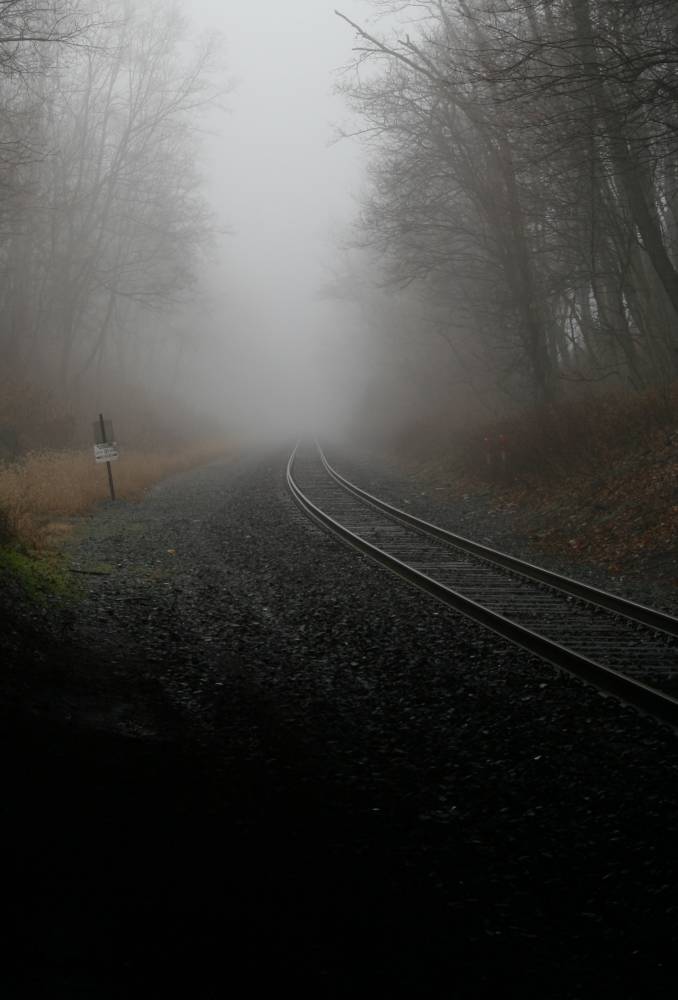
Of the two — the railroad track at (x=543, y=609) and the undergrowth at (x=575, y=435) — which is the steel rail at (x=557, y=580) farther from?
the undergrowth at (x=575, y=435)

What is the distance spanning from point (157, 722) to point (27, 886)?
1.88m

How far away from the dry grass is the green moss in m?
0.62

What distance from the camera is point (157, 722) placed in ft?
16.5

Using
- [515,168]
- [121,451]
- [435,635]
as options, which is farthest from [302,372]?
[435,635]

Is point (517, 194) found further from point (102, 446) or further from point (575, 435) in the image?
point (102, 446)

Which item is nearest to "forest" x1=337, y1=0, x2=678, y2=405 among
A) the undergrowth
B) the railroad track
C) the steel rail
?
the undergrowth

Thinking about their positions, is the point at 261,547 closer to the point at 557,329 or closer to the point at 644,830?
the point at 644,830

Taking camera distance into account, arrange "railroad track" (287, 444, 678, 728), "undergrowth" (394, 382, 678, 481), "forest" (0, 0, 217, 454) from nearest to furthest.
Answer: "railroad track" (287, 444, 678, 728) < "undergrowth" (394, 382, 678, 481) < "forest" (0, 0, 217, 454)

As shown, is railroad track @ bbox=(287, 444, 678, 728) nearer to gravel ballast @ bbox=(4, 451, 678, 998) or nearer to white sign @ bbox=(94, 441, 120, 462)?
gravel ballast @ bbox=(4, 451, 678, 998)

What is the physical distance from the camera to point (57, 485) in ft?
56.0

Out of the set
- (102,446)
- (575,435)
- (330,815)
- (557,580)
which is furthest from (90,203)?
(330,815)

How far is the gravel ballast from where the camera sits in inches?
112

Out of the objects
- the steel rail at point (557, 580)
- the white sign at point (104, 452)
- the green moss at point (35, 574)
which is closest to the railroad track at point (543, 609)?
the steel rail at point (557, 580)

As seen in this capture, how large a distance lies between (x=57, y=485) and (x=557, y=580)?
11936 mm
